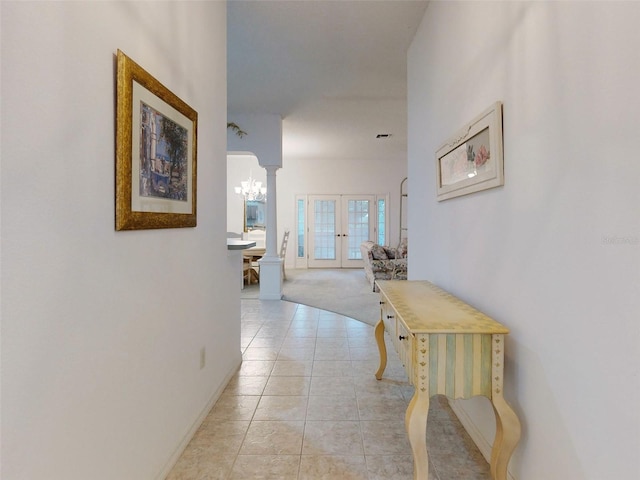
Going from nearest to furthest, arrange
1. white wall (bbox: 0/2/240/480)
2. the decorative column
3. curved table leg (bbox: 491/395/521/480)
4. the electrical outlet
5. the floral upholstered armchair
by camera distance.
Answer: white wall (bbox: 0/2/240/480), curved table leg (bbox: 491/395/521/480), the electrical outlet, the decorative column, the floral upholstered armchair

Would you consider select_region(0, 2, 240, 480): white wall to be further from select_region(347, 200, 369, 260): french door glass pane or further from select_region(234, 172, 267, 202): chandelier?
select_region(347, 200, 369, 260): french door glass pane

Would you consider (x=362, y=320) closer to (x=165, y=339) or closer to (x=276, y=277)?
(x=276, y=277)

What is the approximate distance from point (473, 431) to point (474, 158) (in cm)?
144

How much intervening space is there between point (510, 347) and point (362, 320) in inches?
111

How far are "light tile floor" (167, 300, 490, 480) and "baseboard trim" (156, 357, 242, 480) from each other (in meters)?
0.03

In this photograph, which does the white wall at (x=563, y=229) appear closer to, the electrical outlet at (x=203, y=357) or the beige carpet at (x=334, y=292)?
the electrical outlet at (x=203, y=357)

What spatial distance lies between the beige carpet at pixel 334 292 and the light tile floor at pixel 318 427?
1499 millimetres

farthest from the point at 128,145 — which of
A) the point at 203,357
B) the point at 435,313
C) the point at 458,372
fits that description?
the point at 458,372

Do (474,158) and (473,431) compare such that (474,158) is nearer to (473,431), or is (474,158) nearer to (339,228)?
(473,431)

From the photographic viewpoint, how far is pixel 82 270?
3.48 ft

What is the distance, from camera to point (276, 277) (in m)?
5.52

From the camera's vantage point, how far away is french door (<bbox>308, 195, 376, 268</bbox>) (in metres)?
9.15

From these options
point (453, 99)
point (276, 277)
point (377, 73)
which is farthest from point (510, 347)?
point (276, 277)

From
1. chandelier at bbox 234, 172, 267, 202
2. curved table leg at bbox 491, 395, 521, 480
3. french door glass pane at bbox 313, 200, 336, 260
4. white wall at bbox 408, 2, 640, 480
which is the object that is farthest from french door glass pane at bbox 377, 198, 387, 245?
curved table leg at bbox 491, 395, 521, 480
